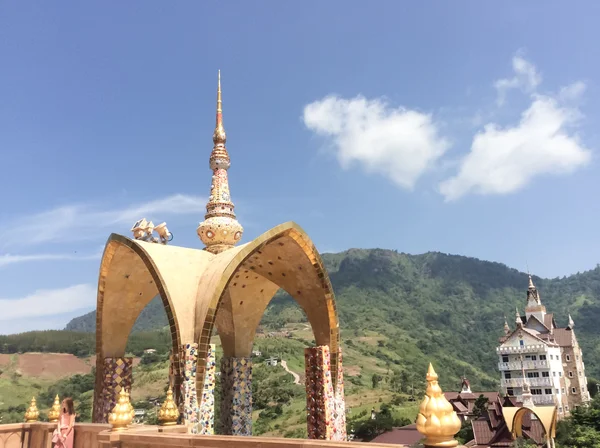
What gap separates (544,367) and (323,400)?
29.3 metres

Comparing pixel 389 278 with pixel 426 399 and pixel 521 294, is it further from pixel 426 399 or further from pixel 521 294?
pixel 426 399

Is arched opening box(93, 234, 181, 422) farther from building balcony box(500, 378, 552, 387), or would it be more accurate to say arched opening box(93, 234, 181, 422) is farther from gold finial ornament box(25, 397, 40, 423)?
building balcony box(500, 378, 552, 387)

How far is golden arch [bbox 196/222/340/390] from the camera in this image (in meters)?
8.04

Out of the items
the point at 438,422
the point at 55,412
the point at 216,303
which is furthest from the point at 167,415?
the point at 438,422

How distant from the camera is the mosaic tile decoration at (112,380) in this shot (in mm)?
9312

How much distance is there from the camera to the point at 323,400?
30.2 feet

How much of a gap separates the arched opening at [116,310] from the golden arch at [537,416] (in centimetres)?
1388

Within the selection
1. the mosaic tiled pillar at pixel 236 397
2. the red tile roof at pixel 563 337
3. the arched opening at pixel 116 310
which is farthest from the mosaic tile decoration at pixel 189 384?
the red tile roof at pixel 563 337

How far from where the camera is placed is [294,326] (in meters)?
81.7

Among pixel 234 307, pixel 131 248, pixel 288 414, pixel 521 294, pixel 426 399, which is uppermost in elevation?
pixel 521 294

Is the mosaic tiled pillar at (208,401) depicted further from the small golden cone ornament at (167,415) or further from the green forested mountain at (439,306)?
the green forested mountain at (439,306)

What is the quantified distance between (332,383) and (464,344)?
3477 inches

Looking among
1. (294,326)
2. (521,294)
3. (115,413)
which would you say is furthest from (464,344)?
(115,413)

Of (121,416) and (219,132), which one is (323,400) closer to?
(121,416)
